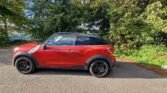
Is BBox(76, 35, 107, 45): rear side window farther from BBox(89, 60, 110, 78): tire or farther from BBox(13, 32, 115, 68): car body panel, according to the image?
BBox(89, 60, 110, 78): tire

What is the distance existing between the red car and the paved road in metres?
0.27

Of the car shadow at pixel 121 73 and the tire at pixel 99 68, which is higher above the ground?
the tire at pixel 99 68

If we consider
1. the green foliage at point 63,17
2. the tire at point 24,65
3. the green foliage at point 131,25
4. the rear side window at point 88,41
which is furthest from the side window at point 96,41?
the green foliage at point 63,17

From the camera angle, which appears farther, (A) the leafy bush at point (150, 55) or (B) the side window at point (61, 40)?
(A) the leafy bush at point (150, 55)

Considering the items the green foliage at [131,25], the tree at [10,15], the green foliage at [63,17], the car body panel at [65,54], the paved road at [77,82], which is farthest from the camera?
the tree at [10,15]

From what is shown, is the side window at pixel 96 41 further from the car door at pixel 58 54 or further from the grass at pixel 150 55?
the grass at pixel 150 55

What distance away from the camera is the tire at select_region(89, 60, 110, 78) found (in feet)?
24.8

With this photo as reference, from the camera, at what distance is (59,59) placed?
7.61 metres

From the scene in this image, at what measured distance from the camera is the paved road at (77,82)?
6195 millimetres

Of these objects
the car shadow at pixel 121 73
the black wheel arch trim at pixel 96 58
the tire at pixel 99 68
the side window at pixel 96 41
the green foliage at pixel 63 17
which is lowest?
the car shadow at pixel 121 73

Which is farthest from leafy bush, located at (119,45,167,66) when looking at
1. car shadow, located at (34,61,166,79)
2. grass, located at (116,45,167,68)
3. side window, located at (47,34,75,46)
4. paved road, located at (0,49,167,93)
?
side window, located at (47,34,75,46)

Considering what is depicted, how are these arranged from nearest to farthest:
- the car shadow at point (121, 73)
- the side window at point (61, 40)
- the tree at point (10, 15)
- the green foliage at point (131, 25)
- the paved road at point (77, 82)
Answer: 1. the paved road at point (77, 82)
2. the side window at point (61, 40)
3. the car shadow at point (121, 73)
4. the green foliage at point (131, 25)
5. the tree at point (10, 15)


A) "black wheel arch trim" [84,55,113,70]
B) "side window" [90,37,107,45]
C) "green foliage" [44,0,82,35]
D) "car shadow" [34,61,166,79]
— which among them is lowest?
"car shadow" [34,61,166,79]

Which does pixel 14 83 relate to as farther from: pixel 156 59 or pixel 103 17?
pixel 103 17
